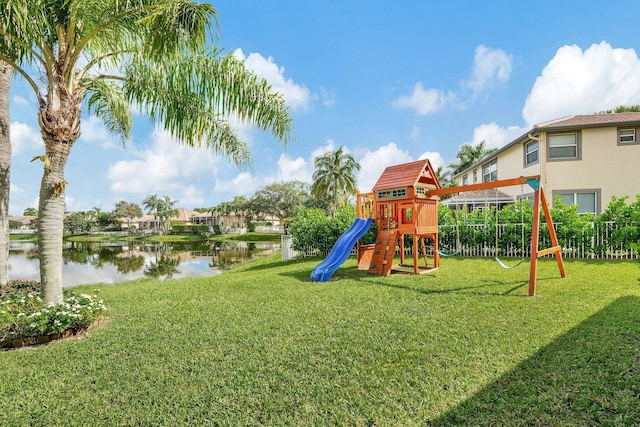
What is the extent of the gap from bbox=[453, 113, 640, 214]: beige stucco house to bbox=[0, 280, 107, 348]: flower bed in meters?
16.6

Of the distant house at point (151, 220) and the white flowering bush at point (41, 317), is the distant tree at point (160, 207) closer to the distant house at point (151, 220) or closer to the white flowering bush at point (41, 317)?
the distant house at point (151, 220)

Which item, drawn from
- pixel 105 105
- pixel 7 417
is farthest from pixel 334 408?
pixel 105 105

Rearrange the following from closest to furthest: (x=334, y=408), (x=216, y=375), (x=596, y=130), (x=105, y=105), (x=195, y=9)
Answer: (x=334, y=408)
(x=216, y=375)
(x=195, y=9)
(x=105, y=105)
(x=596, y=130)

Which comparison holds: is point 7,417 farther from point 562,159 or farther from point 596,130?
point 596,130

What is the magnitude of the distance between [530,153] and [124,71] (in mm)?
16641

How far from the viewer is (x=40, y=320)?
4.15 m

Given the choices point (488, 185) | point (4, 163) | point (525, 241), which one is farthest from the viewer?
point (525, 241)

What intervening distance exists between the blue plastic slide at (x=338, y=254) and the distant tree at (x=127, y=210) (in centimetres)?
8142

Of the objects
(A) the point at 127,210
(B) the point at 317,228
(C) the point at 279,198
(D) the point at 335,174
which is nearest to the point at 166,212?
(A) the point at 127,210

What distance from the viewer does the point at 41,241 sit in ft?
15.4

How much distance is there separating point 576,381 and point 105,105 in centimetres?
1007

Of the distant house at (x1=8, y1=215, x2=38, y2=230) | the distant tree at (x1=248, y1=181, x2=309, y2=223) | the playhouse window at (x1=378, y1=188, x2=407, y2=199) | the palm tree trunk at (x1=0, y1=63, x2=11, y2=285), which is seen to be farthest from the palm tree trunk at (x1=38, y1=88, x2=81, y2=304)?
the distant house at (x1=8, y1=215, x2=38, y2=230)

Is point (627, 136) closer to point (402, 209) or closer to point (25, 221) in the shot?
point (402, 209)

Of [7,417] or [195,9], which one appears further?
[195,9]
